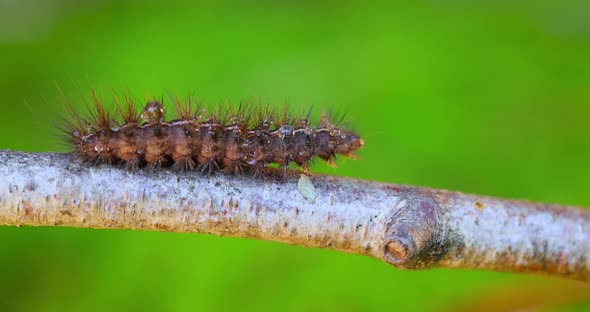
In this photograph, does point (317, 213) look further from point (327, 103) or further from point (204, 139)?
point (327, 103)

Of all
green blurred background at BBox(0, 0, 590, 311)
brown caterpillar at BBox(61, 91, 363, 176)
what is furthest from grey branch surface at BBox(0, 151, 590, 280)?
green blurred background at BBox(0, 0, 590, 311)

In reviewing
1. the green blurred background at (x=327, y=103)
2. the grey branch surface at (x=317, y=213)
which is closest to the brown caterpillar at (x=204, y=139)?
the grey branch surface at (x=317, y=213)

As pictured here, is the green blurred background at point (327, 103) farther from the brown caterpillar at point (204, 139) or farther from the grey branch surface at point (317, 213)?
the grey branch surface at point (317, 213)

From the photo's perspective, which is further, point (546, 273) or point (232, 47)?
point (232, 47)

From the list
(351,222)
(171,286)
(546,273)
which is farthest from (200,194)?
(546,273)

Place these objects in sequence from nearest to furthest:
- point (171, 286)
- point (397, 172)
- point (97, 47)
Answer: point (171, 286) → point (397, 172) → point (97, 47)

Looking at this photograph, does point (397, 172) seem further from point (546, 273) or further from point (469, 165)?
point (546, 273)

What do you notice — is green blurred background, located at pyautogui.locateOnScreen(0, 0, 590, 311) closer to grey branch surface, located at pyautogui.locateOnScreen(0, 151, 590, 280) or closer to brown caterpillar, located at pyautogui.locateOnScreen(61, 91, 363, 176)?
brown caterpillar, located at pyautogui.locateOnScreen(61, 91, 363, 176)


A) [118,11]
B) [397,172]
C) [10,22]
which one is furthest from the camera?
[10,22]
